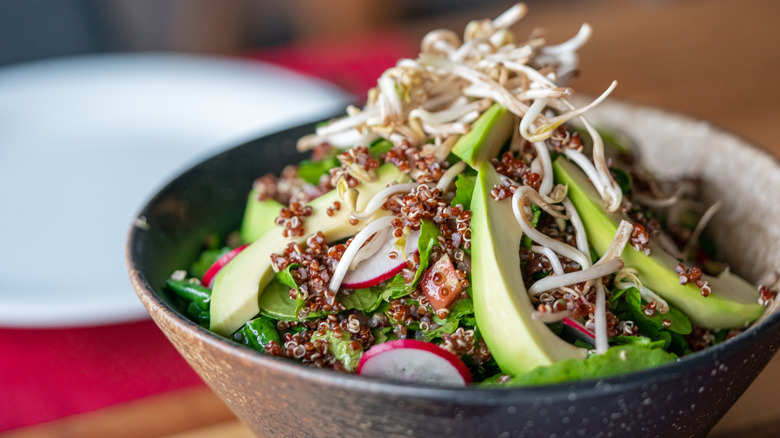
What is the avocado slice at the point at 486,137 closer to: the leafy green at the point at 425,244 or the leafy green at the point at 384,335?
the leafy green at the point at 425,244

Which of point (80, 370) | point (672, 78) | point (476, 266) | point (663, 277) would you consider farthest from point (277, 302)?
point (672, 78)

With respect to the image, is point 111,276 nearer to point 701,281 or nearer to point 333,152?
point 333,152

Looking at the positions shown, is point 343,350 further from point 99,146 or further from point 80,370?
point 99,146

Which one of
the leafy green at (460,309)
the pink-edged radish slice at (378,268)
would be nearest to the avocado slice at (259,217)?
the pink-edged radish slice at (378,268)

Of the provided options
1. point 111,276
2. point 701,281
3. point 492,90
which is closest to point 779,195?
point 701,281

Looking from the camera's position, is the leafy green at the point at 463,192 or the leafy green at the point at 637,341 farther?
the leafy green at the point at 463,192
